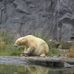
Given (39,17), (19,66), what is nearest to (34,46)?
(19,66)

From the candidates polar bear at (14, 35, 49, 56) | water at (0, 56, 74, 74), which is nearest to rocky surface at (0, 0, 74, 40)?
polar bear at (14, 35, 49, 56)

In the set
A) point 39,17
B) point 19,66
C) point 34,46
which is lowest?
point 19,66

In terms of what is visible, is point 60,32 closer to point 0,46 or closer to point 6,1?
point 6,1

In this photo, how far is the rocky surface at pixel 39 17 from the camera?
67.3 feet

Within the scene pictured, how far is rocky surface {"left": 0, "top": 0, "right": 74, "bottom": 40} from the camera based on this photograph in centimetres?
2050

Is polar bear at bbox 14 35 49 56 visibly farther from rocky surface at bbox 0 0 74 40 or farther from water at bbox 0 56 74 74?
rocky surface at bbox 0 0 74 40

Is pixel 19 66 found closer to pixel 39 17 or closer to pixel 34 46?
pixel 34 46

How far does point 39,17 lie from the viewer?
21750 millimetres

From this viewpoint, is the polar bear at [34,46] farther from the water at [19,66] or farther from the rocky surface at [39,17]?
the rocky surface at [39,17]

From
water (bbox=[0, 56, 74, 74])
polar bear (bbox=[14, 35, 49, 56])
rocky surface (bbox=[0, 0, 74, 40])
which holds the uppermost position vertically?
rocky surface (bbox=[0, 0, 74, 40])

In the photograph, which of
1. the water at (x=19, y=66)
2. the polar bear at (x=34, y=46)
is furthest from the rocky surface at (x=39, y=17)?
the water at (x=19, y=66)

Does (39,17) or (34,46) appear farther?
(39,17)

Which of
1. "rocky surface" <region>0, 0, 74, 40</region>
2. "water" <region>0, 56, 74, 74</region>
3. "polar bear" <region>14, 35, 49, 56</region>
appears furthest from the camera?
"rocky surface" <region>0, 0, 74, 40</region>

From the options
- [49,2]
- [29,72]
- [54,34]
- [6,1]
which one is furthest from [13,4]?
[29,72]
